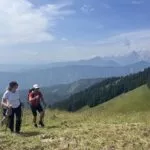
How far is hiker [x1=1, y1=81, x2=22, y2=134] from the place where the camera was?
21281 millimetres

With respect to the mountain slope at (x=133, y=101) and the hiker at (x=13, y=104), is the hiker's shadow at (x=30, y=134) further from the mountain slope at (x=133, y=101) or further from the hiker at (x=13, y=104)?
the mountain slope at (x=133, y=101)

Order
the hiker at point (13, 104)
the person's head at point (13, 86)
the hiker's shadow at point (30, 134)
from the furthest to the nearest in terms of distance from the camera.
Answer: the person's head at point (13, 86) → the hiker at point (13, 104) → the hiker's shadow at point (30, 134)

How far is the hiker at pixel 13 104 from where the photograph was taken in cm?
2128

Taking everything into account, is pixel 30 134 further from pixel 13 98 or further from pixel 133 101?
pixel 133 101

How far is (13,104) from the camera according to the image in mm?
21281

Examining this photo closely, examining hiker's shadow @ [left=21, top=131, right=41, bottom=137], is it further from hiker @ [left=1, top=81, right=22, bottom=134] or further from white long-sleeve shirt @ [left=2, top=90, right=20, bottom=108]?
white long-sleeve shirt @ [left=2, top=90, right=20, bottom=108]

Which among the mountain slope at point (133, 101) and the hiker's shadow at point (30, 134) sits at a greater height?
the mountain slope at point (133, 101)

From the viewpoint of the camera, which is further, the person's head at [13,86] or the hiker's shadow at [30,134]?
the person's head at [13,86]

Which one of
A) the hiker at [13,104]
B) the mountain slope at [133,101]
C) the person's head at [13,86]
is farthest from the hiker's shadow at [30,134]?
the mountain slope at [133,101]

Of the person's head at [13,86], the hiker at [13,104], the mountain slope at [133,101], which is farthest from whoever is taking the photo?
the mountain slope at [133,101]

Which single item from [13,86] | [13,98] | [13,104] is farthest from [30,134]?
[13,86]

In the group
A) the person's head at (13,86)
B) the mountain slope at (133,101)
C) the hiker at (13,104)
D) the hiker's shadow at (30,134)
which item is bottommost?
the hiker's shadow at (30,134)

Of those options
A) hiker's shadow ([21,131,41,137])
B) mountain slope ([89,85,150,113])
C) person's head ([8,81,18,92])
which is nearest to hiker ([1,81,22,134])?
person's head ([8,81,18,92])

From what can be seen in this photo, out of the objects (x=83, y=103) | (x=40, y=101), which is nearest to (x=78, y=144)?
(x=40, y=101)
